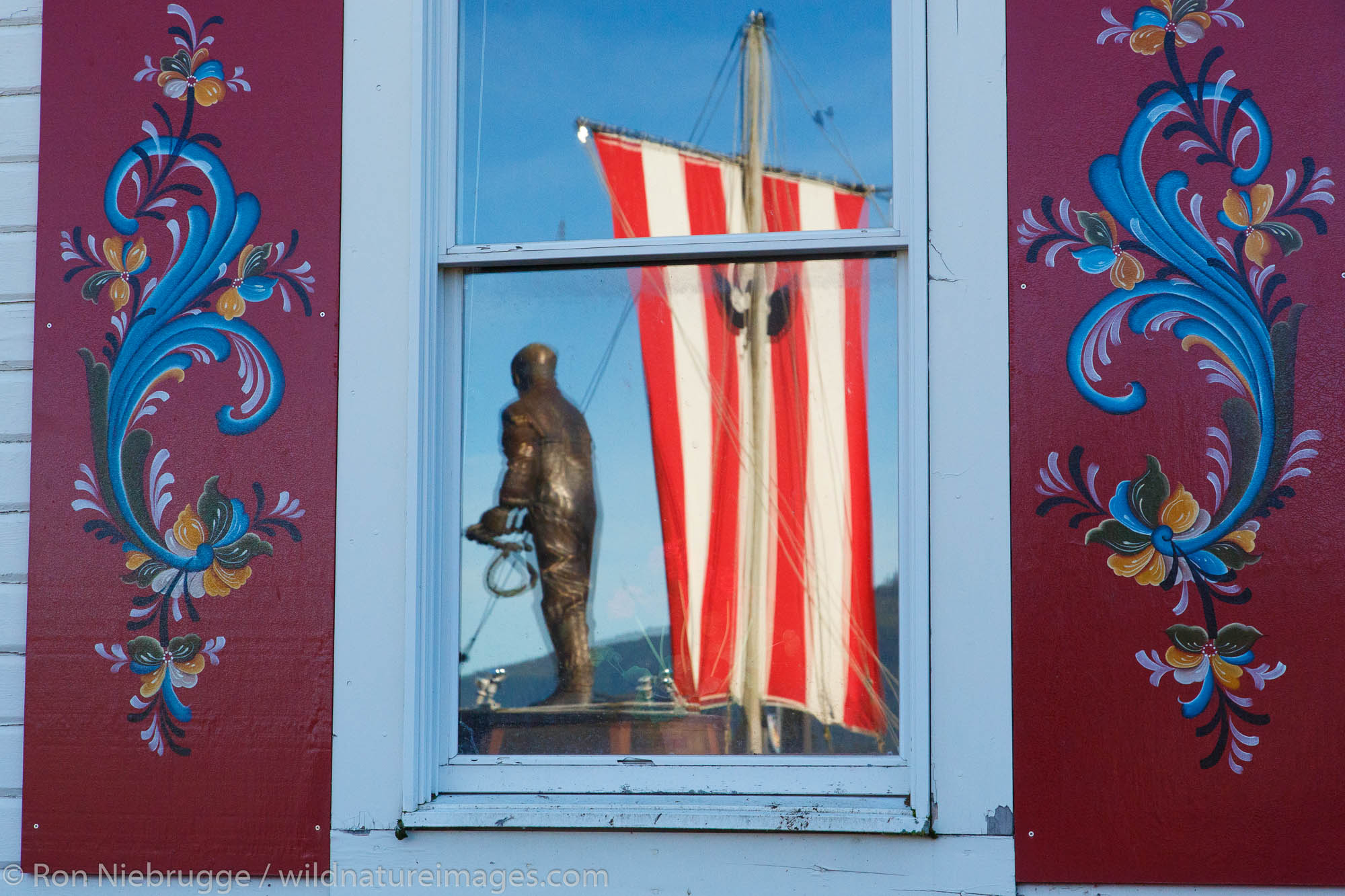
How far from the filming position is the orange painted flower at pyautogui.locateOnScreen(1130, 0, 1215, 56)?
220 centimetres

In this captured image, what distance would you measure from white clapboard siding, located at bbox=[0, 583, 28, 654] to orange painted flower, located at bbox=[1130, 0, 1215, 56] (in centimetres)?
252

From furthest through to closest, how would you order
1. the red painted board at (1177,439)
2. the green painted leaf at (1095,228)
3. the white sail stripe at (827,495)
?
the white sail stripe at (827,495) < the green painted leaf at (1095,228) < the red painted board at (1177,439)

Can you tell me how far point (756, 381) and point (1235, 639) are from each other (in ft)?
3.39

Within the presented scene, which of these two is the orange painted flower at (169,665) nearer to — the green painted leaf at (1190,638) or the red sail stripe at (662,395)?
the red sail stripe at (662,395)

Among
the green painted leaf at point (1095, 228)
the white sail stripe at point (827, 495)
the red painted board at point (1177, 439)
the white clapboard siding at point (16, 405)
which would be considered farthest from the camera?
the white clapboard siding at point (16, 405)

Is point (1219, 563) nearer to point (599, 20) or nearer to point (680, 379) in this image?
point (680, 379)

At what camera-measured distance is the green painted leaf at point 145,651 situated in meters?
2.30

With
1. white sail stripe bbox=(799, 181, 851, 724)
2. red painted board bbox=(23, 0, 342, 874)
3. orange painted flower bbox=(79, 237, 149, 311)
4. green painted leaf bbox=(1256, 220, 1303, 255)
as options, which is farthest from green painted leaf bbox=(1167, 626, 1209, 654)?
orange painted flower bbox=(79, 237, 149, 311)

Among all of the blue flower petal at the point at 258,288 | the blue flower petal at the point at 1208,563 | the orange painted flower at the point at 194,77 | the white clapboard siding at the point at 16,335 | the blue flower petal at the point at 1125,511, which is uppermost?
the orange painted flower at the point at 194,77

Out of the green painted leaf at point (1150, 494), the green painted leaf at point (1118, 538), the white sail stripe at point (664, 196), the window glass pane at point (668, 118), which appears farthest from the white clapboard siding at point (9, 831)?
the green painted leaf at point (1150, 494)

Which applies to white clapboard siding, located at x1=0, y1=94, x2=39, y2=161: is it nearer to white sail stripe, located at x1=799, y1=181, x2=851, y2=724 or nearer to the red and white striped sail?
the red and white striped sail

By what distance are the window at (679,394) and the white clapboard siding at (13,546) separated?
2.81ft

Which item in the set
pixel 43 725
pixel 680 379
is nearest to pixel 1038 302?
pixel 680 379

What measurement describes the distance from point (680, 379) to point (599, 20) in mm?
820
